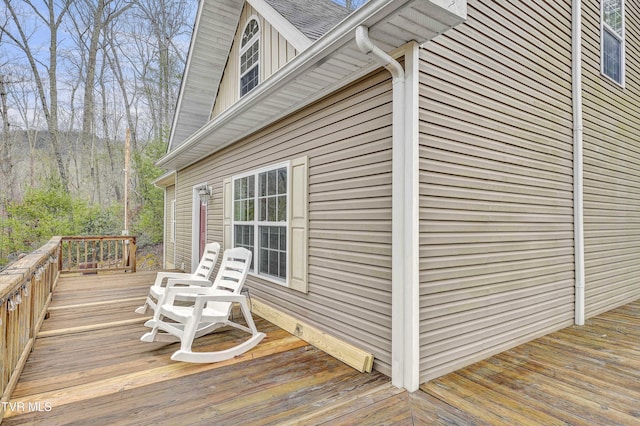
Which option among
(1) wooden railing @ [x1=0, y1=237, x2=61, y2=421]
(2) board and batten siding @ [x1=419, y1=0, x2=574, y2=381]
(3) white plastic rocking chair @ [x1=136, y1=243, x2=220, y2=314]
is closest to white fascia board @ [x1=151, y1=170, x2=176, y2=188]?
(3) white plastic rocking chair @ [x1=136, y1=243, x2=220, y2=314]

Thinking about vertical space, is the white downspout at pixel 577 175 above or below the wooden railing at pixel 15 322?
above

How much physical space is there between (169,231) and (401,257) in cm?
950

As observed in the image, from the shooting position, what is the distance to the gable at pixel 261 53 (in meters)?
4.65

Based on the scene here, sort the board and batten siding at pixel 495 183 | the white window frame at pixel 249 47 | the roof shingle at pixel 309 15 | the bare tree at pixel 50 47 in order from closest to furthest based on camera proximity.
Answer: the board and batten siding at pixel 495 183, the roof shingle at pixel 309 15, the white window frame at pixel 249 47, the bare tree at pixel 50 47

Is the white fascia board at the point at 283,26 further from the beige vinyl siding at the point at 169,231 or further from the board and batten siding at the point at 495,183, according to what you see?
the beige vinyl siding at the point at 169,231

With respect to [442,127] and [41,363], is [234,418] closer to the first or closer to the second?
[41,363]

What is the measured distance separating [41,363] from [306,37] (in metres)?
4.22

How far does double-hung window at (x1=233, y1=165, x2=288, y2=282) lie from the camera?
164 inches

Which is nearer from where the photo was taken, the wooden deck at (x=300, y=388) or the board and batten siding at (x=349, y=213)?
the wooden deck at (x=300, y=388)

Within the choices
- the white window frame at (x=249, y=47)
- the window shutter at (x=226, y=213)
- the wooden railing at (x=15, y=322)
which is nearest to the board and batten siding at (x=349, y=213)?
the window shutter at (x=226, y=213)

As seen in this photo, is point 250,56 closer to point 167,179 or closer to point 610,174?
point 167,179

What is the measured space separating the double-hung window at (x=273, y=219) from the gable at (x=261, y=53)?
61.1 inches

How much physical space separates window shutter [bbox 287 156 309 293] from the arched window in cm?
241

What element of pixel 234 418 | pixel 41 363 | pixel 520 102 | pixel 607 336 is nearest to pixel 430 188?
pixel 520 102
